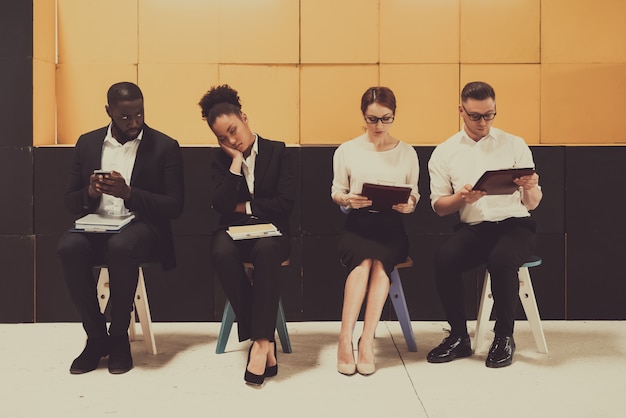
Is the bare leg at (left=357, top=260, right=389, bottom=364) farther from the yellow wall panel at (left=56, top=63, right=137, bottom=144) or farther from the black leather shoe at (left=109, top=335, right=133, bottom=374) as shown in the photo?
the yellow wall panel at (left=56, top=63, right=137, bottom=144)

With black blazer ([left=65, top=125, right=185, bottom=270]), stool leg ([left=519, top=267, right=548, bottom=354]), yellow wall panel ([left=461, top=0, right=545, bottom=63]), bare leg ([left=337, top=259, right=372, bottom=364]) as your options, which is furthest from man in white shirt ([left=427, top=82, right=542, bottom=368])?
black blazer ([left=65, top=125, right=185, bottom=270])

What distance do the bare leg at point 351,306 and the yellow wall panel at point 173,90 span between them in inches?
76.3

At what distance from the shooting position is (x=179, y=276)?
16.0ft

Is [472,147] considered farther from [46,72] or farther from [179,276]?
[46,72]

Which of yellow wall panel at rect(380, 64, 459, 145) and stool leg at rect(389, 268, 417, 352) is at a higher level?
yellow wall panel at rect(380, 64, 459, 145)

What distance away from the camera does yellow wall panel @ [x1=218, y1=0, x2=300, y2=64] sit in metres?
5.11

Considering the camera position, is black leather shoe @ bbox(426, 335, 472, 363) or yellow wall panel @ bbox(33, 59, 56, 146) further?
yellow wall panel @ bbox(33, 59, 56, 146)

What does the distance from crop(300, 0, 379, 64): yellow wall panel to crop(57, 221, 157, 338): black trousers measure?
207 cm

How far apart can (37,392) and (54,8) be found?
9.44 feet

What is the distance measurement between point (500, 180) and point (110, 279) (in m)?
1.99

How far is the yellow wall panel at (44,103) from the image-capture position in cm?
482

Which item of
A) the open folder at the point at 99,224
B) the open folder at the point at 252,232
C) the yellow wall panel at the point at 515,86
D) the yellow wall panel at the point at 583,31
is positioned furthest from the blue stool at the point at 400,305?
the yellow wall panel at the point at 583,31

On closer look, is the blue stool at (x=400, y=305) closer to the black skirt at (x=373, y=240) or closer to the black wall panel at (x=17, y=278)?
the black skirt at (x=373, y=240)

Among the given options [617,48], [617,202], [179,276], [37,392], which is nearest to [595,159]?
[617,202]
